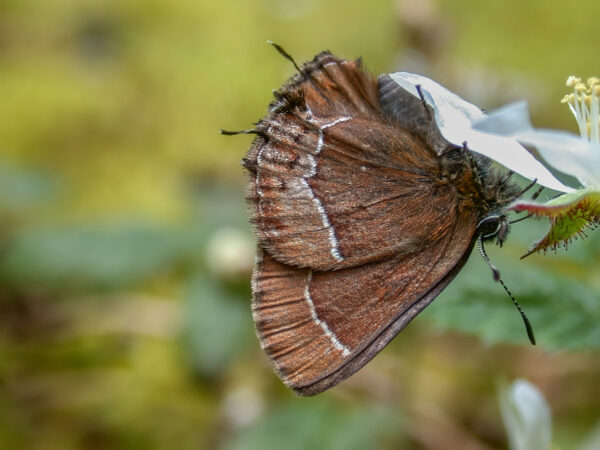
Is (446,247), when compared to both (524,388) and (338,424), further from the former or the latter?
(338,424)

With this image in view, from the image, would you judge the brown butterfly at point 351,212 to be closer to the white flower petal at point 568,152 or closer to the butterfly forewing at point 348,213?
the butterfly forewing at point 348,213

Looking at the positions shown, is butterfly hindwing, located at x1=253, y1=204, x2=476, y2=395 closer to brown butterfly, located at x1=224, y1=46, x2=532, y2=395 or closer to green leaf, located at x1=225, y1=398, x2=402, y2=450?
brown butterfly, located at x1=224, y1=46, x2=532, y2=395

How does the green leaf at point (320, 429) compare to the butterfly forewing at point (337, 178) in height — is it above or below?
below

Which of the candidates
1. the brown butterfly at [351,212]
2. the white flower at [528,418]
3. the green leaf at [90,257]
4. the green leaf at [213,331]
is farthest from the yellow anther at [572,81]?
the green leaf at [90,257]

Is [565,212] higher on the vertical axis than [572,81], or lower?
lower

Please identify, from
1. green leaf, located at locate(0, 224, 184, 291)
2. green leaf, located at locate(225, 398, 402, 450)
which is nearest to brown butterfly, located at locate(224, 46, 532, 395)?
green leaf, located at locate(225, 398, 402, 450)

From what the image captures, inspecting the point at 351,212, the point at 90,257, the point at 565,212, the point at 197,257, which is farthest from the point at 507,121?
Result: the point at 90,257

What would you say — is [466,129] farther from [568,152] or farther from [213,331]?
[213,331]

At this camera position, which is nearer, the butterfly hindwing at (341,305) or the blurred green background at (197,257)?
the butterfly hindwing at (341,305)
